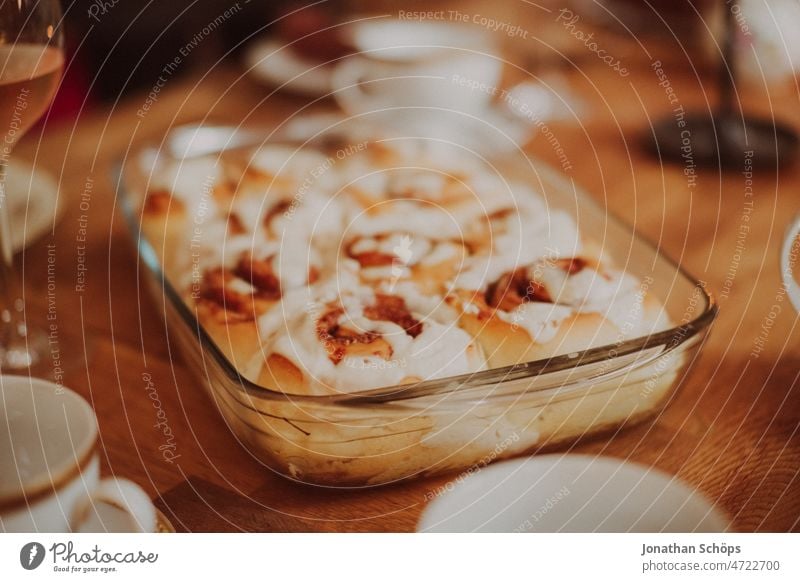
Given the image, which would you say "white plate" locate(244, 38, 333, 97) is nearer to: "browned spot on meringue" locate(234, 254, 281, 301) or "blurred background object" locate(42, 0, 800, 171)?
"blurred background object" locate(42, 0, 800, 171)

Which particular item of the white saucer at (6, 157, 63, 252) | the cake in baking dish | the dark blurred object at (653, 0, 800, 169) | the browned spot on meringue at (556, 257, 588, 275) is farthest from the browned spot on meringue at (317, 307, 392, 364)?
the dark blurred object at (653, 0, 800, 169)

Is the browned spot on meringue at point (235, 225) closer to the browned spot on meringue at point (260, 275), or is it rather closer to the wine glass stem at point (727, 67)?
the browned spot on meringue at point (260, 275)

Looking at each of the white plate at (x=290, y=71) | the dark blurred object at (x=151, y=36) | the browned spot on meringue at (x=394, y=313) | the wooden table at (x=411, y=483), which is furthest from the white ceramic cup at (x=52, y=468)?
the white plate at (x=290, y=71)

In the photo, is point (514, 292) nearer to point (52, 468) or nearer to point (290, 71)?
point (52, 468)

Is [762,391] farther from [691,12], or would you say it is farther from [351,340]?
[691,12]

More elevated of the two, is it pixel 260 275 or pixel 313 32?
pixel 313 32

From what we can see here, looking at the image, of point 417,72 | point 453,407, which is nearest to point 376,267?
point 453,407
